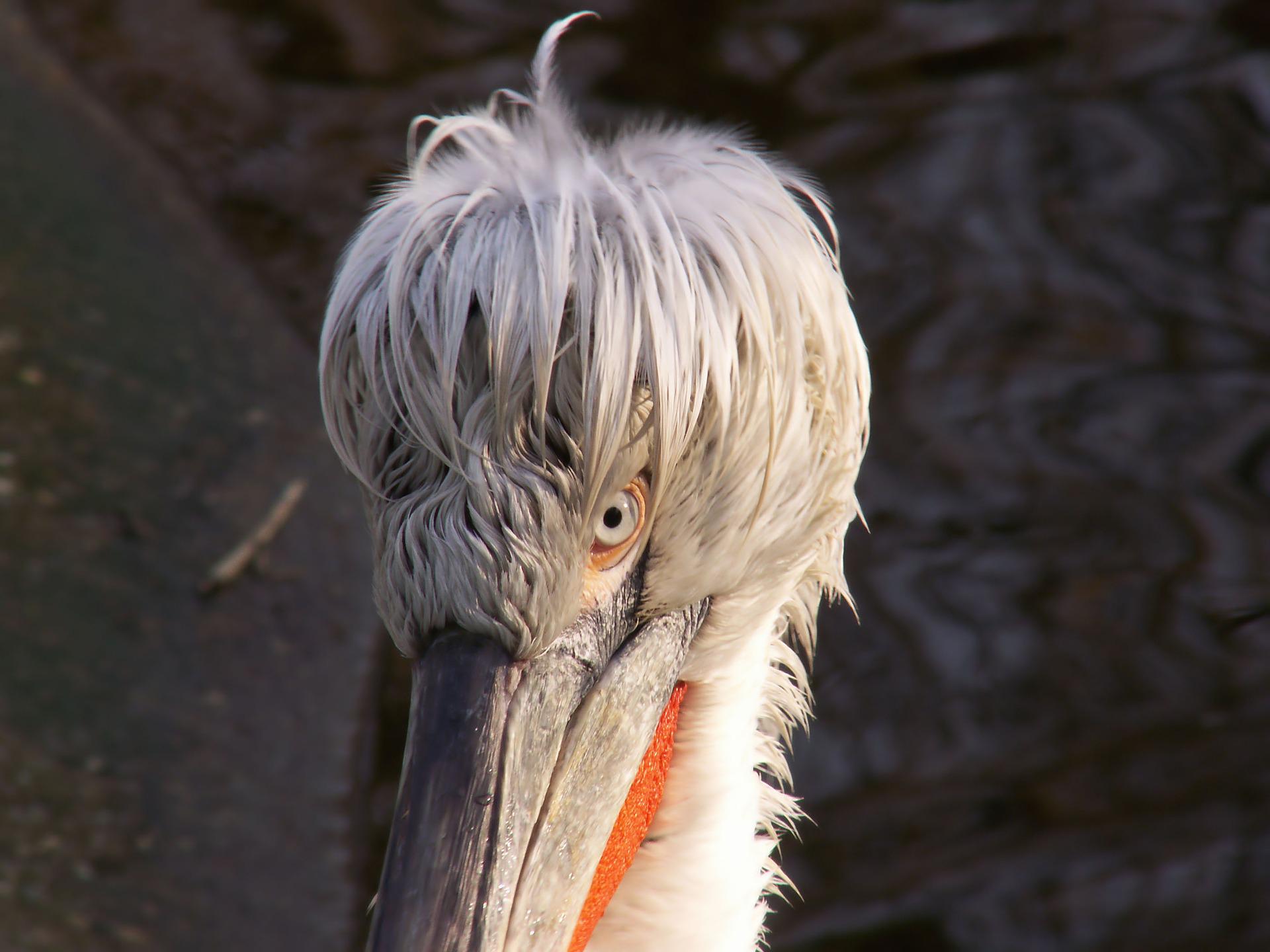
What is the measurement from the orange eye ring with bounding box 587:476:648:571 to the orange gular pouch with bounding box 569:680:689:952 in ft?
0.90

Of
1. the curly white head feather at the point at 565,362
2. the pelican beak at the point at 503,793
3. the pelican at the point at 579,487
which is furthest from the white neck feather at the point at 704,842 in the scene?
the pelican beak at the point at 503,793

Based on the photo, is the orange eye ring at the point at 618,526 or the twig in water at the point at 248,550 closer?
the orange eye ring at the point at 618,526

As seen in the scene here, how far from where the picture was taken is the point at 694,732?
207 centimetres

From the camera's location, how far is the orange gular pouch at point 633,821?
1892 mm

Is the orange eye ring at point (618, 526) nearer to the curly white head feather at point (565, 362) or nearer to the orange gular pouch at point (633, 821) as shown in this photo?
the curly white head feather at point (565, 362)

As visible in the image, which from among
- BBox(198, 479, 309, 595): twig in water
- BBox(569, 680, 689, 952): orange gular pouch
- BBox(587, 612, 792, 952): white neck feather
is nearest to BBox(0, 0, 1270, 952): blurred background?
BBox(198, 479, 309, 595): twig in water

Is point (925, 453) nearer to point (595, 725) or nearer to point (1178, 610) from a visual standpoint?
point (1178, 610)

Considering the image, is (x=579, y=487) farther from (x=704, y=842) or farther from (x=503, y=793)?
(x=704, y=842)

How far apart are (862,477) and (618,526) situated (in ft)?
9.62

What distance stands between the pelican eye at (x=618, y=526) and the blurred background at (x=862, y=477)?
2.13 m

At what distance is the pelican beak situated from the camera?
1647 mm

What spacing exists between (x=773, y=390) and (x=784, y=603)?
492mm

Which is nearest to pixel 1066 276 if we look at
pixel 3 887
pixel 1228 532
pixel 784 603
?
pixel 1228 532

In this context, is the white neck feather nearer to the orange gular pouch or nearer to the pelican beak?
the orange gular pouch
